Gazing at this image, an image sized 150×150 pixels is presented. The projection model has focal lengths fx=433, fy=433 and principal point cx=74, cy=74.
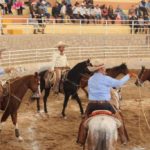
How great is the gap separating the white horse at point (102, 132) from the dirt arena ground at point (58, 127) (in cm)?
244

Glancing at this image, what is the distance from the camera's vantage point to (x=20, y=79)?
10.6 meters

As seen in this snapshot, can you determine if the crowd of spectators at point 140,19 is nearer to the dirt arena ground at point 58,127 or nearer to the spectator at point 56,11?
the spectator at point 56,11

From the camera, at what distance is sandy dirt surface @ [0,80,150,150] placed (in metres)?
9.88

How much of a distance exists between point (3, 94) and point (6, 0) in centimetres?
1433

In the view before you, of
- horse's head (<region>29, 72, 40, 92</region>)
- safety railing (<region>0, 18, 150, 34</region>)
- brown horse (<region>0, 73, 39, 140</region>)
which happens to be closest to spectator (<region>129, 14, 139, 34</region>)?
safety railing (<region>0, 18, 150, 34</region>)

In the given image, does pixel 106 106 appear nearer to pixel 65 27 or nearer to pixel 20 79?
pixel 20 79

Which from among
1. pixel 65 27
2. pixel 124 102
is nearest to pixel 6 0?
pixel 65 27

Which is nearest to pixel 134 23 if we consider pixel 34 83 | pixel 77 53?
pixel 77 53

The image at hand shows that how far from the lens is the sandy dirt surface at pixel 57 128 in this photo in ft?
32.4

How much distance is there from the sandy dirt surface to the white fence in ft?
15.7

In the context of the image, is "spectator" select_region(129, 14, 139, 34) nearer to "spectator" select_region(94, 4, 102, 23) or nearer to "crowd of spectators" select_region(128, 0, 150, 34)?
"crowd of spectators" select_region(128, 0, 150, 34)

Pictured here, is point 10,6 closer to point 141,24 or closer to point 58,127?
point 141,24

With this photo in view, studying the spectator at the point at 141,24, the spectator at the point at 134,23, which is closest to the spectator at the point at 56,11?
the spectator at the point at 134,23

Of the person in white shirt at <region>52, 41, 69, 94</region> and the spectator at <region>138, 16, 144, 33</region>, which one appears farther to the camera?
the spectator at <region>138, 16, 144, 33</region>
